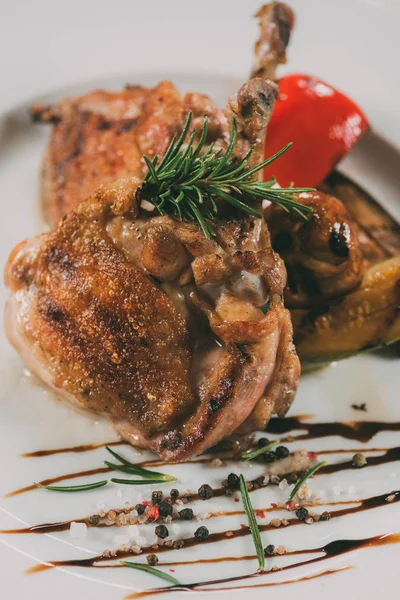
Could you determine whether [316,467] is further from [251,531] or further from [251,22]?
[251,22]

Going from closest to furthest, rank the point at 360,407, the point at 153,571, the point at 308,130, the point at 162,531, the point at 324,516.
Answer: the point at 153,571, the point at 162,531, the point at 324,516, the point at 360,407, the point at 308,130

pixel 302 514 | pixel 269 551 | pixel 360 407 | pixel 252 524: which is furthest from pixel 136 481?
pixel 360 407

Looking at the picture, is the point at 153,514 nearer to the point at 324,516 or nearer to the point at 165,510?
the point at 165,510

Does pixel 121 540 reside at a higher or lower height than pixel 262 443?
lower

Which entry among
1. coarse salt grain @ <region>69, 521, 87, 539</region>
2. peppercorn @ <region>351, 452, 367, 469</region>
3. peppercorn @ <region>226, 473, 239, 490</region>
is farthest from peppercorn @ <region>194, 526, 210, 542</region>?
peppercorn @ <region>351, 452, 367, 469</region>

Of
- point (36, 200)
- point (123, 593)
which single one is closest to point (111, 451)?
point (123, 593)

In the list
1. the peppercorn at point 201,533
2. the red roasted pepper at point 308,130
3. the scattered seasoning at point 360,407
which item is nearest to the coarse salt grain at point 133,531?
the peppercorn at point 201,533
